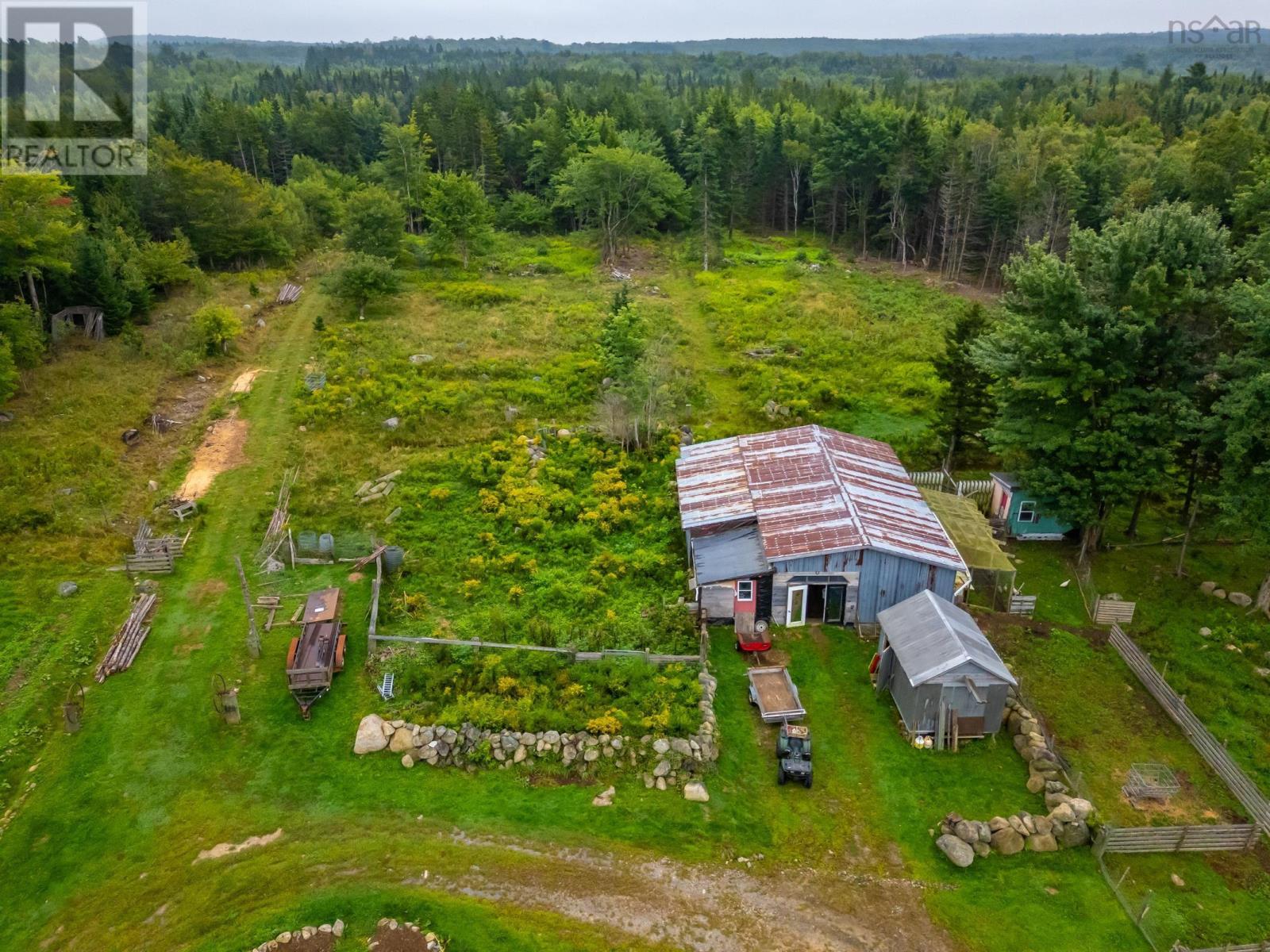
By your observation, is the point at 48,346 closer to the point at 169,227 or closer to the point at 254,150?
the point at 169,227

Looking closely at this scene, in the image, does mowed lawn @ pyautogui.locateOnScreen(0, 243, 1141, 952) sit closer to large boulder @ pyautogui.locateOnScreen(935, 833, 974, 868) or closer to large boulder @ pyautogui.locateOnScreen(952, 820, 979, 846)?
Result: large boulder @ pyautogui.locateOnScreen(935, 833, 974, 868)

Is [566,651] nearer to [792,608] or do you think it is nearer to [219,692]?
[792,608]

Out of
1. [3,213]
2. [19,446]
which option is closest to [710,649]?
[19,446]

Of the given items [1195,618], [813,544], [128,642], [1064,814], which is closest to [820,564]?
[813,544]

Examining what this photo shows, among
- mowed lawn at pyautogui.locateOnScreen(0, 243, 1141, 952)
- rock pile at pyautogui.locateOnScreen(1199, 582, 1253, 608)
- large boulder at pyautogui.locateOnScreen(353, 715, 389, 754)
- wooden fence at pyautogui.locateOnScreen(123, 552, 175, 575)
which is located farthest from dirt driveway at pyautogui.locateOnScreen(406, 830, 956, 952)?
rock pile at pyautogui.locateOnScreen(1199, 582, 1253, 608)

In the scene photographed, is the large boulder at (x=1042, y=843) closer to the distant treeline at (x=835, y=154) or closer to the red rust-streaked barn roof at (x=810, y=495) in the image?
the red rust-streaked barn roof at (x=810, y=495)
